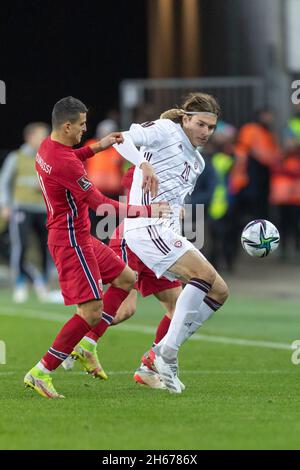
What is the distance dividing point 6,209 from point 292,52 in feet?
26.0

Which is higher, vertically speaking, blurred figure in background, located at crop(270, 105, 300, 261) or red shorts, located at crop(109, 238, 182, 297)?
red shorts, located at crop(109, 238, 182, 297)

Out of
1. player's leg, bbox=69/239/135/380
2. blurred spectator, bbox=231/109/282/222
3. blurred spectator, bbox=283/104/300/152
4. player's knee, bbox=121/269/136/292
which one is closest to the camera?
player's leg, bbox=69/239/135/380

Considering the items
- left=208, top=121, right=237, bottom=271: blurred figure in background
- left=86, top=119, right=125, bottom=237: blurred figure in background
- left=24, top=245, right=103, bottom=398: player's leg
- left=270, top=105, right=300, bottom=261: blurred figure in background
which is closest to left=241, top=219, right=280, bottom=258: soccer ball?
left=24, top=245, right=103, bottom=398: player's leg

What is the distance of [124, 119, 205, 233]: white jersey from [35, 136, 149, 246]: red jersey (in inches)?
21.0

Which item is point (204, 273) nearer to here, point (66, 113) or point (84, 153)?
point (84, 153)

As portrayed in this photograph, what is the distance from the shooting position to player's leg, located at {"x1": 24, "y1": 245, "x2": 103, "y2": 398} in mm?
10359

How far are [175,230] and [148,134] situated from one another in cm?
76

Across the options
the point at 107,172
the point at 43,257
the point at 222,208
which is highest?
the point at 107,172

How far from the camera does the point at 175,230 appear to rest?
1098 cm

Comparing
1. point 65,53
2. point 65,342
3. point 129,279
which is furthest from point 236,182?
point 65,342

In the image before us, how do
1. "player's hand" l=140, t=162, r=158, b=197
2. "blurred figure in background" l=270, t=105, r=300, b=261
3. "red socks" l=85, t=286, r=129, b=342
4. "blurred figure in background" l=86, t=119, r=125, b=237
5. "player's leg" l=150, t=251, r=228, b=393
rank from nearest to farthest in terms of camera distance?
"player's hand" l=140, t=162, r=158, b=197 → "player's leg" l=150, t=251, r=228, b=393 → "red socks" l=85, t=286, r=129, b=342 → "blurred figure in background" l=86, t=119, r=125, b=237 → "blurred figure in background" l=270, t=105, r=300, b=261

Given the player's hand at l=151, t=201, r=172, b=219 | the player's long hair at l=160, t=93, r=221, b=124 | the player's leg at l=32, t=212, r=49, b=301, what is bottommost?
the player's leg at l=32, t=212, r=49, b=301

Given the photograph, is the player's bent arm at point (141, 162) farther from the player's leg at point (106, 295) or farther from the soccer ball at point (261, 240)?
the soccer ball at point (261, 240)

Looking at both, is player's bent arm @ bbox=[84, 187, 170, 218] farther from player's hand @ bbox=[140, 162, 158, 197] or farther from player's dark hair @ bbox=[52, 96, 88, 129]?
player's dark hair @ bbox=[52, 96, 88, 129]
